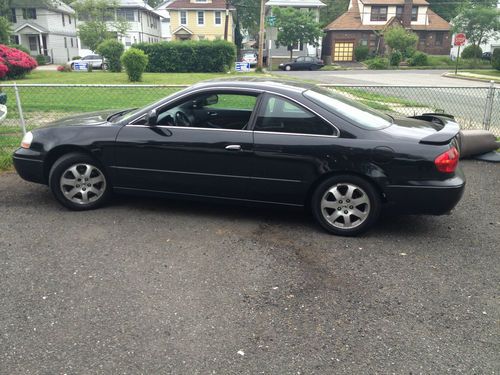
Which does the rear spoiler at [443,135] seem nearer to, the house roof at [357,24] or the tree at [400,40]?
the tree at [400,40]

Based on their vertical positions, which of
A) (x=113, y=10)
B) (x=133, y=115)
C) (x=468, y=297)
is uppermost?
(x=113, y=10)

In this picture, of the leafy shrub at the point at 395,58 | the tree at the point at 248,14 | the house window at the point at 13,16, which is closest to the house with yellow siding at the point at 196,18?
the tree at the point at 248,14

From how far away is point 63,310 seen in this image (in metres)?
3.40

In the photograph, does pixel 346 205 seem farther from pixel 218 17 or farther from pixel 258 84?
pixel 218 17

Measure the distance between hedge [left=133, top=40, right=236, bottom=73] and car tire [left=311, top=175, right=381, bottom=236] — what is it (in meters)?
28.0

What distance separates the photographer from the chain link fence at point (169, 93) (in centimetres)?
852

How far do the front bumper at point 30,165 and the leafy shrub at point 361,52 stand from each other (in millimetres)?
51284

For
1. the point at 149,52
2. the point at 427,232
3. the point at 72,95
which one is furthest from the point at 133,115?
the point at 149,52

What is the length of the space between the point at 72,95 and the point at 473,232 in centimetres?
1173

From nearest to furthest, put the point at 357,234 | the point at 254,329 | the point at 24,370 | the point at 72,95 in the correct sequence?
the point at 24,370 → the point at 254,329 → the point at 357,234 → the point at 72,95

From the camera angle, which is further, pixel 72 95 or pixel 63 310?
pixel 72 95

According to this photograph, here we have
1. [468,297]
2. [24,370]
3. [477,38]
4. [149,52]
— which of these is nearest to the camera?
[24,370]

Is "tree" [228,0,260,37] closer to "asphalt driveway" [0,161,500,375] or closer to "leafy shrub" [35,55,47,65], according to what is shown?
"leafy shrub" [35,55,47,65]

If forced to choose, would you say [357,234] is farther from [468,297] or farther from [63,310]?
[63,310]
